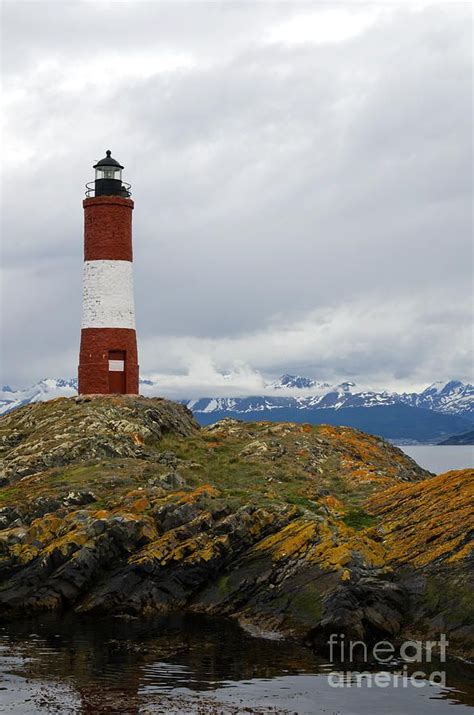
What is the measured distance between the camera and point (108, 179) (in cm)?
5697

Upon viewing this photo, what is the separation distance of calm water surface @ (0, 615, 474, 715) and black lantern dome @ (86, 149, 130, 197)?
109 feet

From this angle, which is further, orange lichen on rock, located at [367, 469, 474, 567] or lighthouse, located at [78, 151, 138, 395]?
lighthouse, located at [78, 151, 138, 395]

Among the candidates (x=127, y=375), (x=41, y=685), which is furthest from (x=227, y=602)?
(x=127, y=375)

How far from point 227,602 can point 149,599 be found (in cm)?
305

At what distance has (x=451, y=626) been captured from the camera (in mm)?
27172

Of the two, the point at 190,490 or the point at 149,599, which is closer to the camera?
the point at 149,599

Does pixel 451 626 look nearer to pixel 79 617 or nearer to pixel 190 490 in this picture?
pixel 79 617

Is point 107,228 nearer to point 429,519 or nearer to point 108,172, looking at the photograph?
point 108,172

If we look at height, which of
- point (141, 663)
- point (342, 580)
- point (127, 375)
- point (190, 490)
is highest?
point (127, 375)

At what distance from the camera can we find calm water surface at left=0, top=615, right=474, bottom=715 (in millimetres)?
21641

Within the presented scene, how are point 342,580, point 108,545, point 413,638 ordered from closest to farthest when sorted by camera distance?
point 413,638 < point 342,580 < point 108,545

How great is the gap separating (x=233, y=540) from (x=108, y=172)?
31245mm

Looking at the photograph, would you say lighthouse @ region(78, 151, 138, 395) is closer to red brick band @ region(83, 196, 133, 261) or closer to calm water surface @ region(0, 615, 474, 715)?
red brick band @ region(83, 196, 133, 261)

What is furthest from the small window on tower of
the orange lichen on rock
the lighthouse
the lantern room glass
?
the orange lichen on rock
